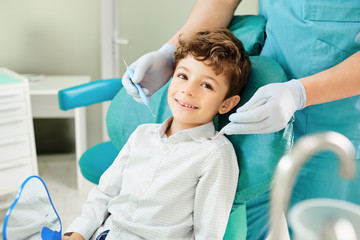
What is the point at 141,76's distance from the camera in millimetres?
1260

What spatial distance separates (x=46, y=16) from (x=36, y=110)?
2.20 feet

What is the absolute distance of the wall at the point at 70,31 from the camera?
2.70m

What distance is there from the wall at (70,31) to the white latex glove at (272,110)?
1.81 metres

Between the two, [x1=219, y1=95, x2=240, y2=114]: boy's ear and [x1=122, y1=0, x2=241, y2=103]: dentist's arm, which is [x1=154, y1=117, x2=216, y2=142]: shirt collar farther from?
[x1=122, y1=0, x2=241, y2=103]: dentist's arm

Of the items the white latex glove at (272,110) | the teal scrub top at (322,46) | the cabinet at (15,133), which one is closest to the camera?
the white latex glove at (272,110)

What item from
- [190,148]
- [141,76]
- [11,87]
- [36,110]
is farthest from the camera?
[36,110]

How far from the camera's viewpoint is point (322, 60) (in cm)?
113

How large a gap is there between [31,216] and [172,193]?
37cm

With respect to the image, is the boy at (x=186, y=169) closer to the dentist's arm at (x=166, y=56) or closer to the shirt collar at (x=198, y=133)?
the shirt collar at (x=198, y=133)

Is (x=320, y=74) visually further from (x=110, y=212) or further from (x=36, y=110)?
(x=36, y=110)

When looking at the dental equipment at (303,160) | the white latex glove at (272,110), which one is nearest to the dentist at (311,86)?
the white latex glove at (272,110)

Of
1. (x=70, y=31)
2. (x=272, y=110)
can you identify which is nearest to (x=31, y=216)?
(x=272, y=110)

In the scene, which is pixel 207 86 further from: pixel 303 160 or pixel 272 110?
pixel 303 160

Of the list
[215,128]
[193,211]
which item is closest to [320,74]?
[215,128]
